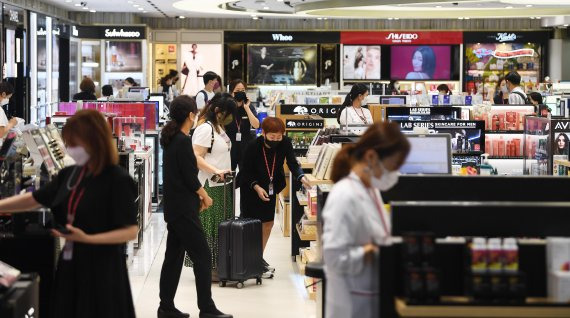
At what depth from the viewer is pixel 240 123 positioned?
12.6 metres

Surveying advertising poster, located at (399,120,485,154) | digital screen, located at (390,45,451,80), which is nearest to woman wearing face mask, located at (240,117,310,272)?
advertising poster, located at (399,120,485,154)

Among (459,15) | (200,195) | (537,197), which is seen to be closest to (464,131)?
(200,195)

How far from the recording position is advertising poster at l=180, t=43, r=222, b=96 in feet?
88.4

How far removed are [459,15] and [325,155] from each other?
658 inches

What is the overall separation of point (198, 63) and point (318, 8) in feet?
22.3

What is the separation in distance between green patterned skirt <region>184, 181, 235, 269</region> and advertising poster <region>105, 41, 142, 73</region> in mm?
17265

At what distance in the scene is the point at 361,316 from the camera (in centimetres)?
400

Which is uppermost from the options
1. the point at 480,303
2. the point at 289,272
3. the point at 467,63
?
the point at 467,63

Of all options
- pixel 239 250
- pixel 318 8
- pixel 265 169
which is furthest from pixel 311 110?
pixel 318 8

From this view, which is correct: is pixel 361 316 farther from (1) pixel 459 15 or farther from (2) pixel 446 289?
(1) pixel 459 15

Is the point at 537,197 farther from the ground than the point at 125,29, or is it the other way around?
the point at 125,29

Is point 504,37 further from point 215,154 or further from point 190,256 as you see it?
point 190,256

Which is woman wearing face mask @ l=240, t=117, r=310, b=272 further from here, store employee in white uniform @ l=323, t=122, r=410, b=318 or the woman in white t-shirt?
store employee in white uniform @ l=323, t=122, r=410, b=318

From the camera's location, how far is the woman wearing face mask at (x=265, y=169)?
8.45 m
